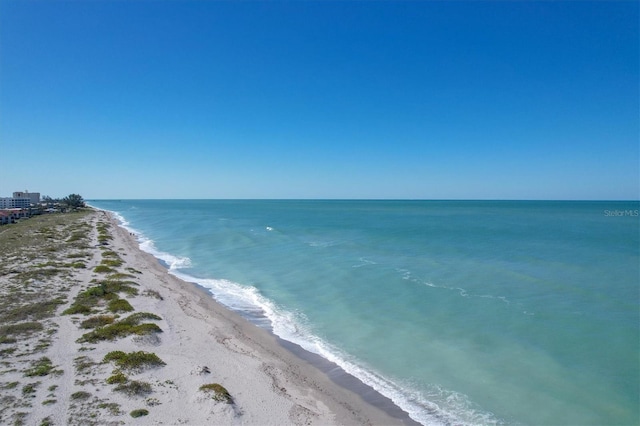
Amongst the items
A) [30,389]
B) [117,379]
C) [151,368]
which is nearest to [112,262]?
[151,368]

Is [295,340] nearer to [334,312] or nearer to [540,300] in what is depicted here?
[334,312]

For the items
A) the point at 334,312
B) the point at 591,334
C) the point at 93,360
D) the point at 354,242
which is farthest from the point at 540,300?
the point at 354,242

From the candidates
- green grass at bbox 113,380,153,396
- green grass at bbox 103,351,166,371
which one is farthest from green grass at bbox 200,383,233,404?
green grass at bbox 103,351,166,371

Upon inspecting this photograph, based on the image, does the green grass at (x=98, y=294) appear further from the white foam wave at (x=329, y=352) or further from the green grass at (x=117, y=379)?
the green grass at (x=117, y=379)

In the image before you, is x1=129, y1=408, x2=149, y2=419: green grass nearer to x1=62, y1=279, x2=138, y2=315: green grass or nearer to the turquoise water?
the turquoise water

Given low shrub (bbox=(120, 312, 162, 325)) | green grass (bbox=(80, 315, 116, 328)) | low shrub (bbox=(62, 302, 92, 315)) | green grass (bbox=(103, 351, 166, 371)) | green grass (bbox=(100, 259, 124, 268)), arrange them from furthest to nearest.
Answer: green grass (bbox=(100, 259, 124, 268)), low shrub (bbox=(62, 302, 92, 315)), low shrub (bbox=(120, 312, 162, 325)), green grass (bbox=(80, 315, 116, 328)), green grass (bbox=(103, 351, 166, 371))

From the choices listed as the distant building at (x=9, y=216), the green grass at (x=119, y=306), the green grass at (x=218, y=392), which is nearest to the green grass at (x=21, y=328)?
the green grass at (x=119, y=306)

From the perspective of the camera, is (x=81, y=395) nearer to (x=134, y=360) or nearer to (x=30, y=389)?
(x=30, y=389)
